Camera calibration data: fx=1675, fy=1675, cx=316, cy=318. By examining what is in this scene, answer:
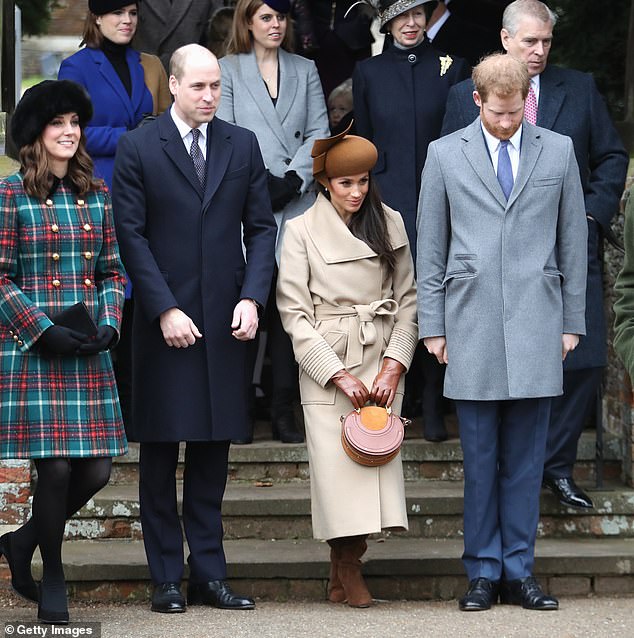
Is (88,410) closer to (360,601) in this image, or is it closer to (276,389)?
(360,601)

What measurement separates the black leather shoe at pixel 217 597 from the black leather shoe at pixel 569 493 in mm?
1457

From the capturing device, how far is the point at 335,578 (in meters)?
6.29

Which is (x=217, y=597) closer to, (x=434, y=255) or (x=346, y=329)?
(x=346, y=329)

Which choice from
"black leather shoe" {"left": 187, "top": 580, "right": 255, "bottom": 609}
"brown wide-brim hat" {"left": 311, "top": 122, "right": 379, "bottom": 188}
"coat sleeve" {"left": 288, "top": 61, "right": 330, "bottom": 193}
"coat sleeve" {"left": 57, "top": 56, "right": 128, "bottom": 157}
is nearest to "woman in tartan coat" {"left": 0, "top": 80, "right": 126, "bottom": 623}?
"black leather shoe" {"left": 187, "top": 580, "right": 255, "bottom": 609}

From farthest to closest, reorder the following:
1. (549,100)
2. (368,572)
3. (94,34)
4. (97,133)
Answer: (94,34)
(97,133)
(549,100)
(368,572)

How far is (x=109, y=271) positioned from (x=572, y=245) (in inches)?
66.3

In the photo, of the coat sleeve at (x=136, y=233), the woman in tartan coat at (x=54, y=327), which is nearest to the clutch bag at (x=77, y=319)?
the woman in tartan coat at (x=54, y=327)

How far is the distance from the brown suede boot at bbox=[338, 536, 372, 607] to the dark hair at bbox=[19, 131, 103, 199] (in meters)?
1.60

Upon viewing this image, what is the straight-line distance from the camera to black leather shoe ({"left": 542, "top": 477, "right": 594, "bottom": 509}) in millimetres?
6852

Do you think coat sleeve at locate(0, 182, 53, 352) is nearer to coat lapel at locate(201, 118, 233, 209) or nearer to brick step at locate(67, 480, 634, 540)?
coat lapel at locate(201, 118, 233, 209)

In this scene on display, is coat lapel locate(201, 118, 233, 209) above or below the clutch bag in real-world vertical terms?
above

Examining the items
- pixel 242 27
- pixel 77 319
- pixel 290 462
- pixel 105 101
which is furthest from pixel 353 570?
pixel 242 27

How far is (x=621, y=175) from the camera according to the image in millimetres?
6895

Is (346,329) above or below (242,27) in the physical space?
below
